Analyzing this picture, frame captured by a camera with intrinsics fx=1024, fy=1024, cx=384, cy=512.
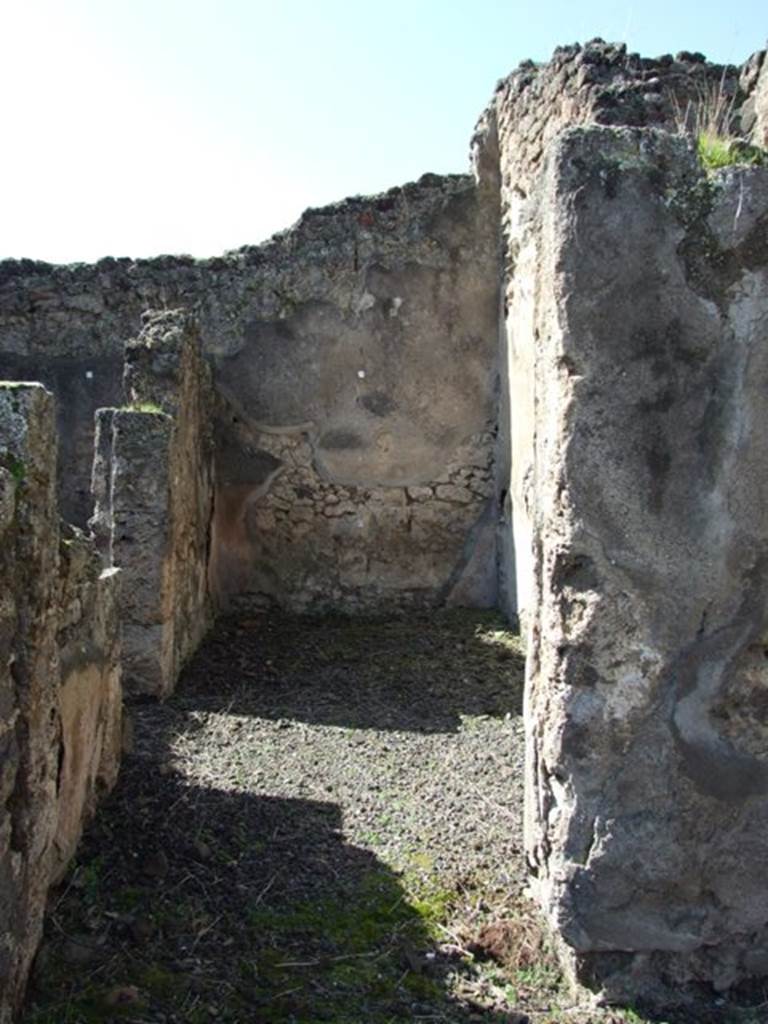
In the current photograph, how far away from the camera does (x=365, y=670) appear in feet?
20.2

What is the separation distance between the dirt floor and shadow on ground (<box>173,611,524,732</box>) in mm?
36

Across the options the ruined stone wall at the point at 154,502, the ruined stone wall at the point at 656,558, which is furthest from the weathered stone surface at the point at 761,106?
the ruined stone wall at the point at 154,502

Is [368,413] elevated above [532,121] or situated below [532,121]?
below

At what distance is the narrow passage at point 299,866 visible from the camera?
267 centimetres

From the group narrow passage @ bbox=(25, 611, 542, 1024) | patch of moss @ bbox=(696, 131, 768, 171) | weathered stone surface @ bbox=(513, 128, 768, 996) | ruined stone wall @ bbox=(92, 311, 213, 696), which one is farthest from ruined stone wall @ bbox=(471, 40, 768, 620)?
ruined stone wall @ bbox=(92, 311, 213, 696)

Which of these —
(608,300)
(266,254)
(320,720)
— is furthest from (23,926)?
(266,254)

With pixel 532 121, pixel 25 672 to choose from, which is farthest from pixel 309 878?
pixel 532 121

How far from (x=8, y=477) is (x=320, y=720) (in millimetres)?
3179

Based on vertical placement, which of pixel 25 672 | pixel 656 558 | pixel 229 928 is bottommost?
pixel 229 928

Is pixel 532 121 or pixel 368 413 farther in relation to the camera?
pixel 368 413

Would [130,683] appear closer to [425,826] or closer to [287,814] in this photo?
[287,814]

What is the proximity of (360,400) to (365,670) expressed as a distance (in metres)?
2.31

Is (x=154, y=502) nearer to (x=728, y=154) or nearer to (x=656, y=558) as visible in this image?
(x=656, y=558)

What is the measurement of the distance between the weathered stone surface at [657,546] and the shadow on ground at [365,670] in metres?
2.48
